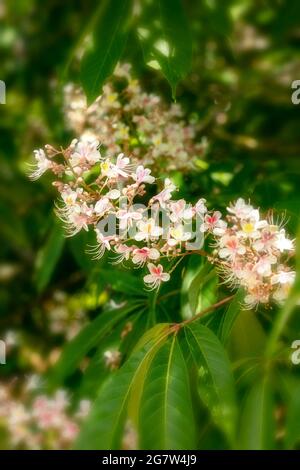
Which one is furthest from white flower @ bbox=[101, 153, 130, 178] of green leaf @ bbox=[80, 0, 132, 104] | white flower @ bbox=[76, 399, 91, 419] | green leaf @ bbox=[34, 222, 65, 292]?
white flower @ bbox=[76, 399, 91, 419]

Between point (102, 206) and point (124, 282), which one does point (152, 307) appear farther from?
point (102, 206)

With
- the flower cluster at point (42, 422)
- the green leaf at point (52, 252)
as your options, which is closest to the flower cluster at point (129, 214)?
the green leaf at point (52, 252)

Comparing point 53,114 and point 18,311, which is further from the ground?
point 53,114

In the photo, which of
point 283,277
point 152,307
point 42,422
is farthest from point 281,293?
point 42,422

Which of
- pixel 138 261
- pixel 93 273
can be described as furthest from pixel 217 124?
pixel 138 261

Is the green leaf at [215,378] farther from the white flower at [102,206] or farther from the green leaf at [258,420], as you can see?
the white flower at [102,206]

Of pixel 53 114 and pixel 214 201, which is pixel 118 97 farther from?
pixel 53 114
